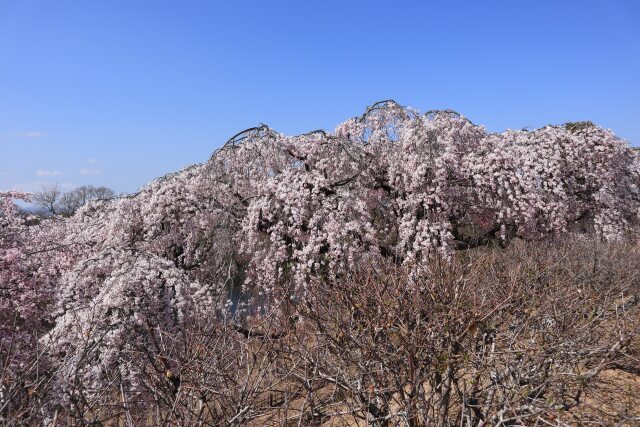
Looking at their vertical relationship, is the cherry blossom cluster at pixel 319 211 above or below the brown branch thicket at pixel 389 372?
above

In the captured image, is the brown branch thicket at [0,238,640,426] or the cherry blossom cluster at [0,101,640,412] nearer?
the brown branch thicket at [0,238,640,426]

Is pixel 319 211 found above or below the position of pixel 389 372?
above

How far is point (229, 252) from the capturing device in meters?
9.62

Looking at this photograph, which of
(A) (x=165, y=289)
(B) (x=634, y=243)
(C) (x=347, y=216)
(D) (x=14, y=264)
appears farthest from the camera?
(B) (x=634, y=243)

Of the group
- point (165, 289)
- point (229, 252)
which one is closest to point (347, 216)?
point (229, 252)

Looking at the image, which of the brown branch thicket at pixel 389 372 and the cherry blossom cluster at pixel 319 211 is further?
the cherry blossom cluster at pixel 319 211

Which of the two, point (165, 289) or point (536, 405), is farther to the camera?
point (165, 289)

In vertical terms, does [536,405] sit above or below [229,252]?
below

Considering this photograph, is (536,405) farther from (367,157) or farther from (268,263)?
(367,157)

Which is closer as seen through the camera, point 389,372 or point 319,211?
point 389,372

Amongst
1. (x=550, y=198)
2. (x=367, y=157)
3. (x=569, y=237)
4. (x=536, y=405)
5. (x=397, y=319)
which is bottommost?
(x=536, y=405)

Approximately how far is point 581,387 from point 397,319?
1803mm

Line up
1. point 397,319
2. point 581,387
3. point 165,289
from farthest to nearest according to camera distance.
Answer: point 165,289 < point 397,319 < point 581,387

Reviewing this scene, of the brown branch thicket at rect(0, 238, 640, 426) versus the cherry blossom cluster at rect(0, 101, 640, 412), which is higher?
the cherry blossom cluster at rect(0, 101, 640, 412)
